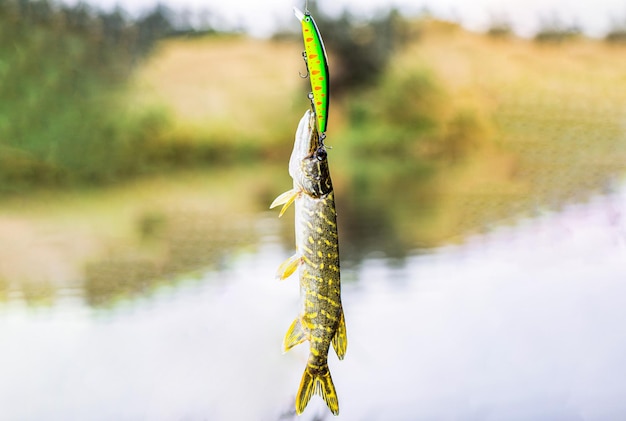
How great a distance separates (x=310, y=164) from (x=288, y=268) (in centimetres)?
20

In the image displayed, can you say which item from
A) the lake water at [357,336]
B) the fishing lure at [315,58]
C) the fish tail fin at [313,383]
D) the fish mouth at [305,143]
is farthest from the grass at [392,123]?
the fishing lure at [315,58]

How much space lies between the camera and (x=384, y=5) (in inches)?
275

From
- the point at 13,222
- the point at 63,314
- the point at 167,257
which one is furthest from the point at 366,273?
the point at 13,222

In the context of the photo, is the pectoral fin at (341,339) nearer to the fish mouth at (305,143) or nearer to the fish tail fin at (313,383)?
the fish tail fin at (313,383)

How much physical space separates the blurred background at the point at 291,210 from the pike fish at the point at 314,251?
2434mm

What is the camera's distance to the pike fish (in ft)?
4.59

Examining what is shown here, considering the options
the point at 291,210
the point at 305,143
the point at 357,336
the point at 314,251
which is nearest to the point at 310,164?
the point at 305,143

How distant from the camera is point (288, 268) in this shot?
143 centimetres

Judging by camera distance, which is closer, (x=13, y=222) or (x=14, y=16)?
(x=13, y=222)

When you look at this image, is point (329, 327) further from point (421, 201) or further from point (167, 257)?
point (421, 201)

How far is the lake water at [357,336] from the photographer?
4.11 meters

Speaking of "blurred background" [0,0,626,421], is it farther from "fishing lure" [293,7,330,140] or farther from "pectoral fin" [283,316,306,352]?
"fishing lure" [293,7,330,140]

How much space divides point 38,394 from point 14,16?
13.1 ft

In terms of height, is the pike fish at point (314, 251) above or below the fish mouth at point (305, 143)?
below
